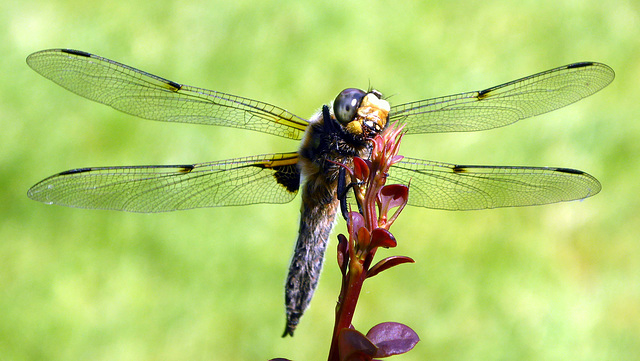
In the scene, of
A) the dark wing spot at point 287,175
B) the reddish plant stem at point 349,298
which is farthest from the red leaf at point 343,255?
the dark wing spot at point 287,175

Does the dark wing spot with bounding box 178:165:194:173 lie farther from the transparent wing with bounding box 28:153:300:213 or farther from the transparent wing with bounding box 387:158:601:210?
the transparent wing with bounding box 387:158:601:210

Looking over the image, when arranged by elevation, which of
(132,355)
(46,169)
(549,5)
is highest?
(549,5)

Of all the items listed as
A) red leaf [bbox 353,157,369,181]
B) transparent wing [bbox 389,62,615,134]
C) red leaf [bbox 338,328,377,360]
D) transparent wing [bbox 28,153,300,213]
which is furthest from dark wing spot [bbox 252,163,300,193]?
red leaf [bbox 338,328,377,360]

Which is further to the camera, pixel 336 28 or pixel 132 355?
pixel 336 28

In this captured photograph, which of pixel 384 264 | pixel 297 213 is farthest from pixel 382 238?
pixel 297 213

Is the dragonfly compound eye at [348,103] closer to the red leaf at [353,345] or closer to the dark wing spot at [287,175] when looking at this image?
the dark wing spot at [287,175]

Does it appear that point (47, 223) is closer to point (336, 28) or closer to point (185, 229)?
point (185, 229)

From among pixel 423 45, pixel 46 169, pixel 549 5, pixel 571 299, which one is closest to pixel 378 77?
pixel 423 45
